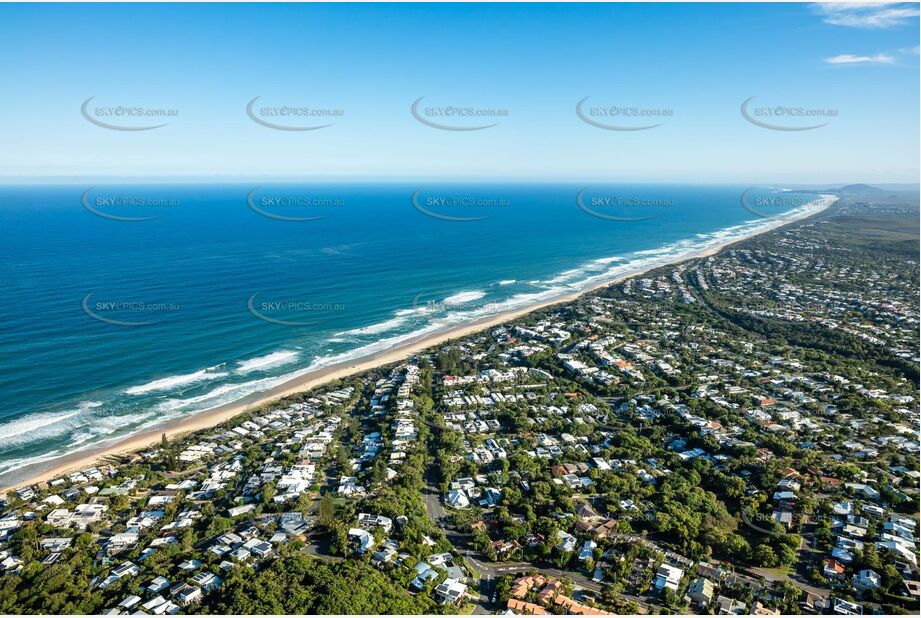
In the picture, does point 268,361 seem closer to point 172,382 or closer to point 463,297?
point 172,382

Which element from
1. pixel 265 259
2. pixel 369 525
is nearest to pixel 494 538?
pixel 369 525

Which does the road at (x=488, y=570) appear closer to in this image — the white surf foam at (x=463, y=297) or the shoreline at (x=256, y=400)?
the shoreline at (x=256, y=400)

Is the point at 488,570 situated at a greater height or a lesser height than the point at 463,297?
lesser

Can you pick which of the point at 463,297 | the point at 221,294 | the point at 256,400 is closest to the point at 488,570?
the point at 256,400

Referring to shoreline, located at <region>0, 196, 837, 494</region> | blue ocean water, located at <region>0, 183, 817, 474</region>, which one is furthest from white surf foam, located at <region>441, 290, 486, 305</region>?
shoreline, located at <region>0, 196, 837, 494</region>

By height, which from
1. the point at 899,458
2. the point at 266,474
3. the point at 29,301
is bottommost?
the point at 899,458

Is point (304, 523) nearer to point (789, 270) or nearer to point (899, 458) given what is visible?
point (899, 458)
